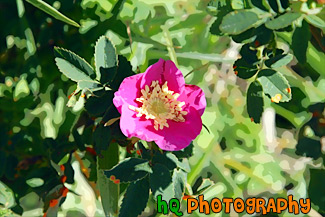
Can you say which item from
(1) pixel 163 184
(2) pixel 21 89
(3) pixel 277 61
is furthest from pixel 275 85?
(2) pixel 21 89

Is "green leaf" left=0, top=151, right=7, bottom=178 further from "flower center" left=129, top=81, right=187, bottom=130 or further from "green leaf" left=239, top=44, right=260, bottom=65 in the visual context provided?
"green leaf" left=239, top=44, right=260, bottom=65

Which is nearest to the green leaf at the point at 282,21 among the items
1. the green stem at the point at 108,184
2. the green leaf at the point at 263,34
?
the green leaf at the point at 263,34

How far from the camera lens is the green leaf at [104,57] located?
79 cm

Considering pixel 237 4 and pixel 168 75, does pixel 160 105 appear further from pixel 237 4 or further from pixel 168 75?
pixel 237 4

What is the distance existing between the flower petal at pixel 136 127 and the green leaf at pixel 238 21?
21cm

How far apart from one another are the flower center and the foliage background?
18 centimetres

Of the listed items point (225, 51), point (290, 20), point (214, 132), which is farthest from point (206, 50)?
point (290, 20)

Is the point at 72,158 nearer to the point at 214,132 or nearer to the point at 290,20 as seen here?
the point at 214,132

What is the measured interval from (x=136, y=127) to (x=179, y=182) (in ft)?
0.49

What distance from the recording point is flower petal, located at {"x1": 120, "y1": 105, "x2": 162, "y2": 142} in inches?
28.9

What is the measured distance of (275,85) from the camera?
83 centimetres

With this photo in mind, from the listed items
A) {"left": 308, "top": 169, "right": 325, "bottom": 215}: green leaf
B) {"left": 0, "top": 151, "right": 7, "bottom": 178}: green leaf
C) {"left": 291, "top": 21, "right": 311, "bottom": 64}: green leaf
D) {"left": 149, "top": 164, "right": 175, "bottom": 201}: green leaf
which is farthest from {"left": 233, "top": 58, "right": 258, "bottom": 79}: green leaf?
{"left": 0, "top": 151, "right": 7, "bottom": 178}: green leaf

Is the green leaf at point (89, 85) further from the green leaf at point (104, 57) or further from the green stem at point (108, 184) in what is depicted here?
the green stem at point (108, 184)

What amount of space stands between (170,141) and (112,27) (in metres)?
0.36
